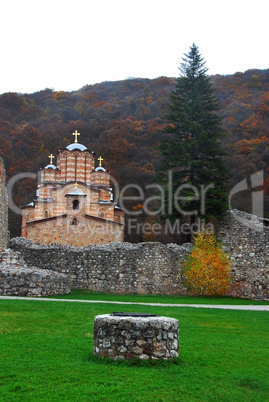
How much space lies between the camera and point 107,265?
16.9 meters

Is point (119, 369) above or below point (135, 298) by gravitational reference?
above

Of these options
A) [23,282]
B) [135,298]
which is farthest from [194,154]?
[23,282]

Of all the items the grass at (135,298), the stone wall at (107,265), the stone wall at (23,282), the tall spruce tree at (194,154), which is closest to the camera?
the stone wall at (23,282)

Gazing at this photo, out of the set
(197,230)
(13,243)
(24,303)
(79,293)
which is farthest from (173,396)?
(197,230)

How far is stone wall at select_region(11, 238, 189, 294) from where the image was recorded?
16781mm

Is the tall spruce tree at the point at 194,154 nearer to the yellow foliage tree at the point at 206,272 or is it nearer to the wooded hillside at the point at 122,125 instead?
the yellow foliage tree at the point at 206,272

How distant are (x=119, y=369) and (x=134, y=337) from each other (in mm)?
416

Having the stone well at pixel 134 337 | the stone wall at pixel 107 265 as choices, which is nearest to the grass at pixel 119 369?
the stone well at pixel 134 337

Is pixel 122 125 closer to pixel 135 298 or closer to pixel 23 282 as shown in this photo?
pixel 135 298

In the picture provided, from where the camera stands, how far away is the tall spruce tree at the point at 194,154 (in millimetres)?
20625

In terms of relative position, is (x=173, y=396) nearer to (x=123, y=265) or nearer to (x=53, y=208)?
(x=123, y=265)

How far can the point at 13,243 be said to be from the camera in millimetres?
17234

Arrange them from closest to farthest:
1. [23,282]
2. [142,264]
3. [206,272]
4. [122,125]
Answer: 1. [23,282]
2. [142,264]
3. [206,272]
4. [122,125]

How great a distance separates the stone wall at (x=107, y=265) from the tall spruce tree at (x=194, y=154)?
4071 mm
